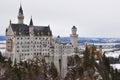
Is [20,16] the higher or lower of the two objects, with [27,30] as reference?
higher

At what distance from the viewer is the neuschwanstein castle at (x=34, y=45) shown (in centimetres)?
10300

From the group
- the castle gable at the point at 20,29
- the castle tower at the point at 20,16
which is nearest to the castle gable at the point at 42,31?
the castle gable at the point at 20,29

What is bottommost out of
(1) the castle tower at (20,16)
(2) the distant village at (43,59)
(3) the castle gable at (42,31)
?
(2) the distant village at (43,59)

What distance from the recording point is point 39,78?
321ft

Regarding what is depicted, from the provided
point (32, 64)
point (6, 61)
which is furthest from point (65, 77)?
point (6, 61)

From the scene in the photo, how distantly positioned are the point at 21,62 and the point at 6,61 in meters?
4.84

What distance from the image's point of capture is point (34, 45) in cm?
10631

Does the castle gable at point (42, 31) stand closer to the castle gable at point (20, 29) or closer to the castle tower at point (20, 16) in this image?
the castle gable at point (20, 29)

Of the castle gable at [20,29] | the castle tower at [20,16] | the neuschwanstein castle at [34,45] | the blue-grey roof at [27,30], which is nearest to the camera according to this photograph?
the neuschwanstein castle at [34,45]

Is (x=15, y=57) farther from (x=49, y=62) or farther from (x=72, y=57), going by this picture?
(x=72, y=57)

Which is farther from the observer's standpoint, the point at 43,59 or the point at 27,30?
the point at 27,30

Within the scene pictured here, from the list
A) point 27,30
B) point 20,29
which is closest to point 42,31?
point 27,30

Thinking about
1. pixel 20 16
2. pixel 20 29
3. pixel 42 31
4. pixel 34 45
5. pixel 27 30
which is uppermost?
pixel 20 16

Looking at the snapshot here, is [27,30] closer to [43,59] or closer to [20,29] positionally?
[20,29]
